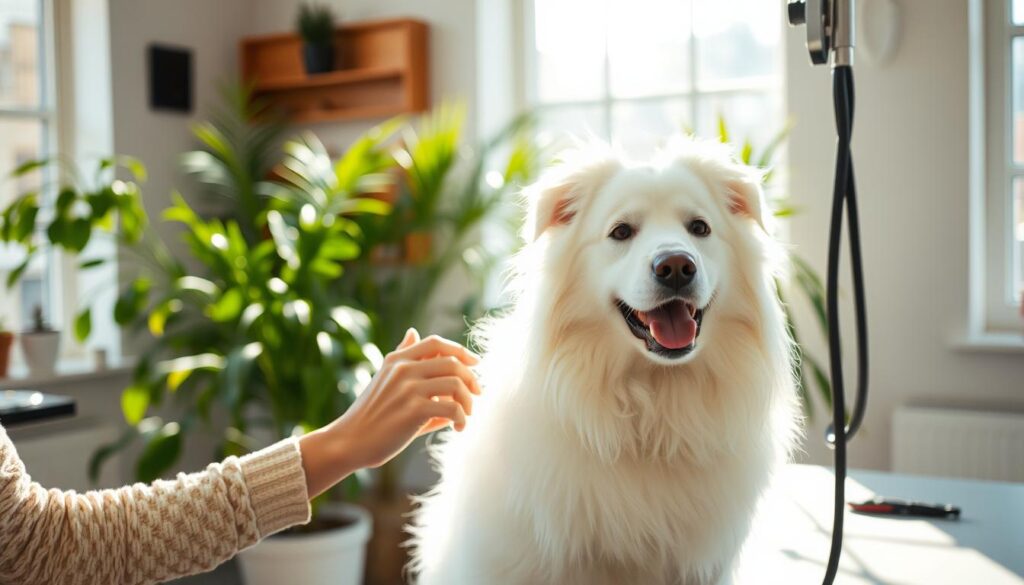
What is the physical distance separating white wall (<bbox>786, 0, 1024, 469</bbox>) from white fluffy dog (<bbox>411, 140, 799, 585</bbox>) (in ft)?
6.49

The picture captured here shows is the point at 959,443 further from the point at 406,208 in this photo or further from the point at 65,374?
the point at 65,374

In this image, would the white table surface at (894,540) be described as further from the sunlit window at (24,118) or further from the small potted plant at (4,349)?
the sunlit window at (24,118)

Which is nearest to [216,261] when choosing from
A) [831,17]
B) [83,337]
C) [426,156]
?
[83,337]

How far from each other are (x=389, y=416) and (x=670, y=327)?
0.40 m

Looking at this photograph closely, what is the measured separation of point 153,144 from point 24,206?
1047 millimetres

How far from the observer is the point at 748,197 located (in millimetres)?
1279

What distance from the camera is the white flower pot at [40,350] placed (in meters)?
3.31

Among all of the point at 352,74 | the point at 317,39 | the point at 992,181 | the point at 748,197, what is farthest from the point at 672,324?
the point at 317,39

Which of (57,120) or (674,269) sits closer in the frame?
(674,269)

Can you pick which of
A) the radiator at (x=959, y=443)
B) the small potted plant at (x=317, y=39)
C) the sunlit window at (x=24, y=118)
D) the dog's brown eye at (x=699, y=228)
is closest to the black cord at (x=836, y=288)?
the dog's brown eye at (x=699, y=228)

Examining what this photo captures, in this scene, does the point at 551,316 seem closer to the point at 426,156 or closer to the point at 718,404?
the point at 718,404

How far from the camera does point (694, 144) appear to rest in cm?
132

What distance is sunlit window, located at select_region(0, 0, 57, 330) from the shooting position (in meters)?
3.58

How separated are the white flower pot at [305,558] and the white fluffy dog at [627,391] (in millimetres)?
1711
